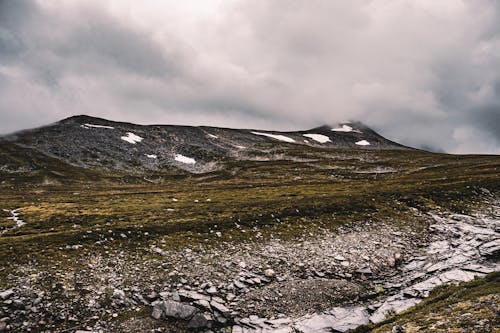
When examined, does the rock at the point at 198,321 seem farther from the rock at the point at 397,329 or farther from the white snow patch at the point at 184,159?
the white snow patch at the point at 184,159

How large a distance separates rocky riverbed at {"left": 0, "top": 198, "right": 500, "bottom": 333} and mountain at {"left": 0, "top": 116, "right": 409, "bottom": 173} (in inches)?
4646

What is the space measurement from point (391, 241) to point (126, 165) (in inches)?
5088

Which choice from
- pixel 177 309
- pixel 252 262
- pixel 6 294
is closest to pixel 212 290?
pixel 177 309

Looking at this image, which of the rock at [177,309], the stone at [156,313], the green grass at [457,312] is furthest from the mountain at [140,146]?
the green grass at [457,312]

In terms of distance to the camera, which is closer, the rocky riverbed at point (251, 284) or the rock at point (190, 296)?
the rocky riverbed at point (251, 284)

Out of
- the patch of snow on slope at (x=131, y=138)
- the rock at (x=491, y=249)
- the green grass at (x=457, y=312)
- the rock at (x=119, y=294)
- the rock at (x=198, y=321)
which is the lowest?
the rock at (x=198, y=321)

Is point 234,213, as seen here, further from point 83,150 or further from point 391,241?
point 83,150

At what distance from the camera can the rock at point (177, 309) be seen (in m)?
18.0

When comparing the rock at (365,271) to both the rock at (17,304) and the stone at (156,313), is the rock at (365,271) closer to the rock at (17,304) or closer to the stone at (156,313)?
the stone at (156,313)

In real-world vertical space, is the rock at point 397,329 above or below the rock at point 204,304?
above

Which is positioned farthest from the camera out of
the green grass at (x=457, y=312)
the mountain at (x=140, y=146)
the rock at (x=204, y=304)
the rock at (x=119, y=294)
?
the mountain at (x=140, y=146)

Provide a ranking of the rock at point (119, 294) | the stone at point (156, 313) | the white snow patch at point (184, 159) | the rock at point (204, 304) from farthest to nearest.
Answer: the white snow patch at point (184, 159) < the rock at point (119, 294) < the rock at point (204, 304) < the stone at point (156, 313)

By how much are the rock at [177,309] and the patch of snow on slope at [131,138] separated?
15653cm

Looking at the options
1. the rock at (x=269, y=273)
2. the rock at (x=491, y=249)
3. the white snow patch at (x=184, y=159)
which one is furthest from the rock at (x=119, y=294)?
the white snow patch at (x=184, y=159)
